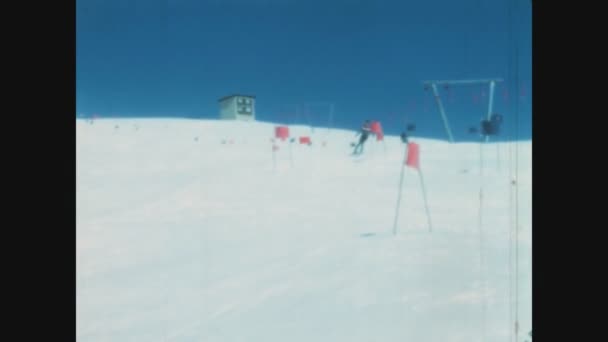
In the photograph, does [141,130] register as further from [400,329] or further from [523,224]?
[523,224]

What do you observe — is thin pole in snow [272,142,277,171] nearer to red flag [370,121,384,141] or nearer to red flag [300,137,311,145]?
red flag [300,137,311,145]

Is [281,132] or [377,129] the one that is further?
[281,132]

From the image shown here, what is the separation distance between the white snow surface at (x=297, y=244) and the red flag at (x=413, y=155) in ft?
0.09

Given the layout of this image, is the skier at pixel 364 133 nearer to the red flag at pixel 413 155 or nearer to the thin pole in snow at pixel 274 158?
the red flag at pixel 413 155

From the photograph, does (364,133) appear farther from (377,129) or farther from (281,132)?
(281,132)

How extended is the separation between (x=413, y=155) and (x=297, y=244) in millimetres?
633

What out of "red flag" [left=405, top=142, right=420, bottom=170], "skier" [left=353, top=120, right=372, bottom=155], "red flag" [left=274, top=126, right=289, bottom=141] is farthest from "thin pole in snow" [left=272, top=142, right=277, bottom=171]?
"red flag" [left=405, top=142, right=420, bottom=170]

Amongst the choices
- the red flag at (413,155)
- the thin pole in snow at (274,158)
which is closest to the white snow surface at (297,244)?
the red flag at (413,155)

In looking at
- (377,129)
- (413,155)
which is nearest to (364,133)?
(377,129)

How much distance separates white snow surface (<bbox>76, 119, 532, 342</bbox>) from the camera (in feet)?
4.49

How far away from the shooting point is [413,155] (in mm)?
1597
